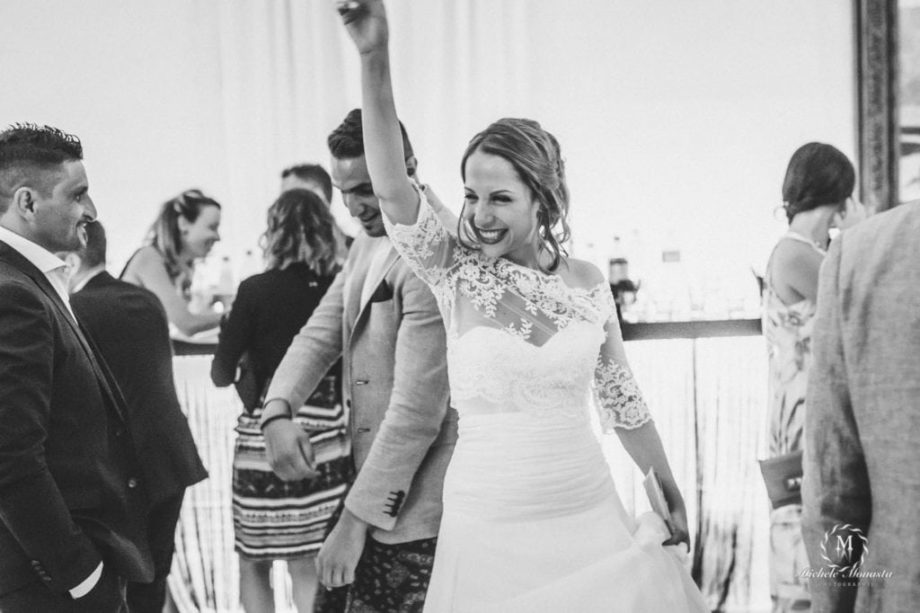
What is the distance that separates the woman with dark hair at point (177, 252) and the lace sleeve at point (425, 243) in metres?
2.30

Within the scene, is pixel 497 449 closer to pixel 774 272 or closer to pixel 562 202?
pixel 562 202

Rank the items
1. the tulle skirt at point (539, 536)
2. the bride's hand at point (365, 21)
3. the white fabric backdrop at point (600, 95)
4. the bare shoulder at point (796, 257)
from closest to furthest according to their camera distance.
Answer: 1. the bride's hand at point (365, 21)
2. the tulle skirt at point (539, 536)
3. the bare shoulder at point (796, 257)
4. the white fabric backdrop at point (600, 95)

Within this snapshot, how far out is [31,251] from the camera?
1.85 meters

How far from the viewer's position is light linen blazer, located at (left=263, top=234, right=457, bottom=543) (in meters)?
1.79

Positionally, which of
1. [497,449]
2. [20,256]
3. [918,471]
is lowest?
[497,449]

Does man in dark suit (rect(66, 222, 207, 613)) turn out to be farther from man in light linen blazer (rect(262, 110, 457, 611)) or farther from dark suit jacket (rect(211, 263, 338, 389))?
man in light linen blazer (rect(262, 110, 457, 611))

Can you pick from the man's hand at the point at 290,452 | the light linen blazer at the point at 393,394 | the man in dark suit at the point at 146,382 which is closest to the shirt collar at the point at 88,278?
the man in dark suit at the point at 146,382

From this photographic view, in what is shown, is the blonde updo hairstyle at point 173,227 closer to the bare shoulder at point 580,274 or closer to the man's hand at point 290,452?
the man's hand at point 290,452

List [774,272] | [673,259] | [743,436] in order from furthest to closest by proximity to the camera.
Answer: [673,259] < [743,436] < [774,272]

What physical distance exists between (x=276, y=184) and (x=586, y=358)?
13.1 ft

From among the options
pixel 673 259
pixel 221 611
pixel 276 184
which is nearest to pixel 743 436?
pixel 673 259

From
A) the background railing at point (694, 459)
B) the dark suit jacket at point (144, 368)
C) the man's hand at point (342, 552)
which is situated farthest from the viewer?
the background railing at point (694, 459)

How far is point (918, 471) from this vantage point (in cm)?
104

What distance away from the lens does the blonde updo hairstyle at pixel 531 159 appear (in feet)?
5.85
